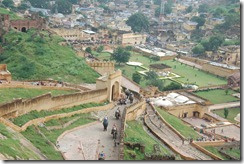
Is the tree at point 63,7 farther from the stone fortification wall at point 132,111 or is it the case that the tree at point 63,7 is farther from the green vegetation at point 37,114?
the green vegetation at point 37,114

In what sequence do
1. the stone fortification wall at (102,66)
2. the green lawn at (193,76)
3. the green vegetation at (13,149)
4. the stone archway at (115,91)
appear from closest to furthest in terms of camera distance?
1. the green vegetation at (13,149)
2. the stone archway at (115,91)
3. the stone fortification wall at (102,66)
4. the green lawn at (193,76)

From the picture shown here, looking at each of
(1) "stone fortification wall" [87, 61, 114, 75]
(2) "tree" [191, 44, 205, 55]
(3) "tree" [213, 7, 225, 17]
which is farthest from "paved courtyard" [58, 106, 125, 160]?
(3) "tree" [213, 7, 225, 17]

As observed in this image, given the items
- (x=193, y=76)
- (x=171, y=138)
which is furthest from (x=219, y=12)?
(x=171, y=138)

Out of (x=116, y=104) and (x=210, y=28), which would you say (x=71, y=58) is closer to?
(x=116, y=104)

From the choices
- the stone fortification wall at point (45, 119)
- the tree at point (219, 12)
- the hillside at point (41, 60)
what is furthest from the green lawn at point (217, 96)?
the tree at point (219, 12)

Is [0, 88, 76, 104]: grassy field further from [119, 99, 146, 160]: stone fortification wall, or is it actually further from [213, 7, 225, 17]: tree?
[213, 7, 225, 17]: tree

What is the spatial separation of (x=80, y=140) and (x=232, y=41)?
37885 mm

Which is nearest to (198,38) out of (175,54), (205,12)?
(175,54)

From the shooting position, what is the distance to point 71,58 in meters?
25.5

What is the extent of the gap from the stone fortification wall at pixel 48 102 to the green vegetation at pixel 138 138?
1.64 metres

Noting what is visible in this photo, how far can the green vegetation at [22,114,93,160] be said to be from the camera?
30.0ft

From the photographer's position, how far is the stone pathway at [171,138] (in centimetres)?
1239

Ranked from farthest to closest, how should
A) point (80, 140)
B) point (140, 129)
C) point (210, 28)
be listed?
1. point (210, 28)
2. point (140, 129)
3. point (80, 140)

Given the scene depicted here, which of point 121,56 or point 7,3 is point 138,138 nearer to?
point 121,56
